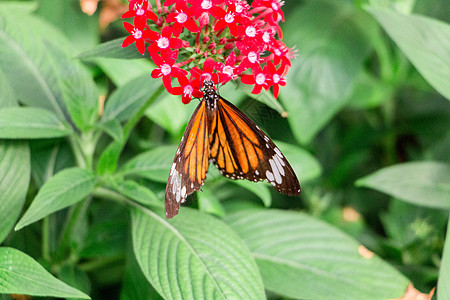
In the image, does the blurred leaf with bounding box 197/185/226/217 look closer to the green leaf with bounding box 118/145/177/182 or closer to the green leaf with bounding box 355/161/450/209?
the green leaf with bounding box 118/145/177/182

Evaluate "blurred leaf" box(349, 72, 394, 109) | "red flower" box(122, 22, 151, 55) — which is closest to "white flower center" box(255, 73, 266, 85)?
"red flower" box(122, 22, 151, 55)

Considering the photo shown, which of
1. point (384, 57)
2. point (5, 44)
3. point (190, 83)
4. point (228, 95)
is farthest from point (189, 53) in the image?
point (384, 57)

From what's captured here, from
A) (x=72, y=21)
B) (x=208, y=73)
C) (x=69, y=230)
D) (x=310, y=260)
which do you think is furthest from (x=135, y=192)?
(x=72, y=21)

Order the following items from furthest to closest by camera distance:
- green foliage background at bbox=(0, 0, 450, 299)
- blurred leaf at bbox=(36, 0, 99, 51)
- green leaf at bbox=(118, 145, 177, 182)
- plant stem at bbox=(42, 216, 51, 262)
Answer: blurred leaf at bbox=(36, 0, 99, 51), plant stem at bbox=(42, 216, 51, 262), green leaf at bbox=(118, 145, 177, 182), green foliage background at bbox=(0, 0, 450, 299)

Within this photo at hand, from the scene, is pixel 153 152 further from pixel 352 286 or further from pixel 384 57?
pixel 384 57

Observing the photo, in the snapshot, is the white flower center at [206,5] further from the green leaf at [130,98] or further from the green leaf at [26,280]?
the green leaf at [26,280]

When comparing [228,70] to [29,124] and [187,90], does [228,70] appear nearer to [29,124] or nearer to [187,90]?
[187,90]

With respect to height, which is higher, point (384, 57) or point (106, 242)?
point (384, 57)
